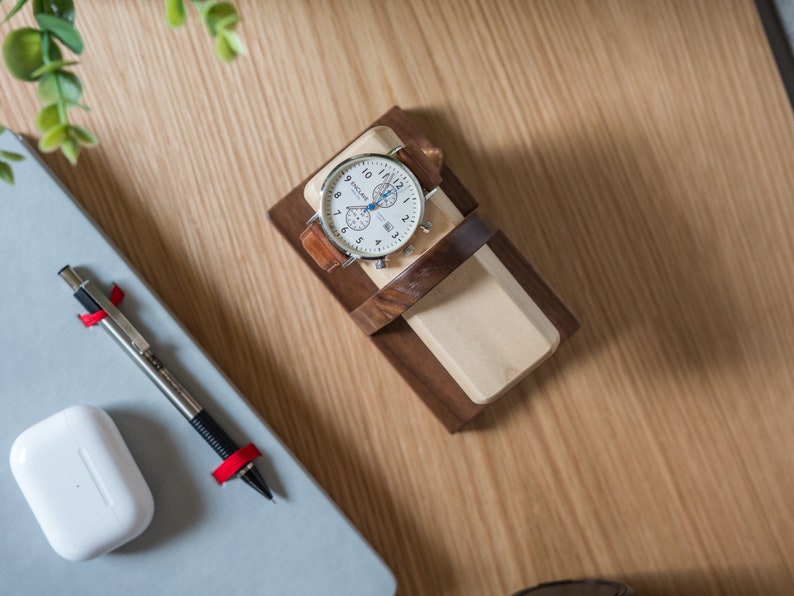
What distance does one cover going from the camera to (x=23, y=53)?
0.94 feet

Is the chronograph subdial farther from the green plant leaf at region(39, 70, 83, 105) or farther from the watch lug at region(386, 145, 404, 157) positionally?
the green plant leaf at region(39, 70, 83, 105)

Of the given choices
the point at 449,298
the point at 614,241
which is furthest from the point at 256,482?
the point at 614,241

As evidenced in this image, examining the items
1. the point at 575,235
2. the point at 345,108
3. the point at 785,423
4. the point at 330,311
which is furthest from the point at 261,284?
the point at 785,423

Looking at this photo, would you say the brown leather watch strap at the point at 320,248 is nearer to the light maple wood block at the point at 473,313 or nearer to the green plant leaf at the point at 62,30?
the light maple wood block at the point at 473,313

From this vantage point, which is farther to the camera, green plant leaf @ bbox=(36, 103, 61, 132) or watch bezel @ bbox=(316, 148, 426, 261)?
watch bezel @ bbox=(316, 148, 426, 261)

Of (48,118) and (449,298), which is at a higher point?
(48,118)

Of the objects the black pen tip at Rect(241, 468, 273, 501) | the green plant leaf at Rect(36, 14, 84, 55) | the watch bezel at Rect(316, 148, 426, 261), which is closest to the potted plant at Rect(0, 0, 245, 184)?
the green plant leaf at Rect(36, 14, 84, 55)

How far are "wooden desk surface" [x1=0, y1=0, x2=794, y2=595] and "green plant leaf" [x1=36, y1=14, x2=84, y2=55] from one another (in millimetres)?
331

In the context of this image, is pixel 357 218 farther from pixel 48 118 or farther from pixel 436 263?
pixel 48 118

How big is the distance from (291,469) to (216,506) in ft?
0.21

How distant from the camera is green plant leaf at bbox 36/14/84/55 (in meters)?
0.29

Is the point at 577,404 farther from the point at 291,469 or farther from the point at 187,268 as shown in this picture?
the point at 187,268

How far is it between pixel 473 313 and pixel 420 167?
0.36ft

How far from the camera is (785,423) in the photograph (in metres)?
0.63
